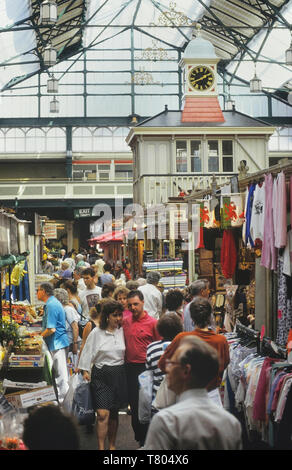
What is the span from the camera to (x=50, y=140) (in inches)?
1364


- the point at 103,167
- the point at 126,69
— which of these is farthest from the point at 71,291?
the point at 126,69

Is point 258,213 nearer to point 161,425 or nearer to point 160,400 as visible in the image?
point 160,400

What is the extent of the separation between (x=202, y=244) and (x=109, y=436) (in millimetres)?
4578

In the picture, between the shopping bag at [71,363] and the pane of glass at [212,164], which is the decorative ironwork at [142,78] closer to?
the pane of glass at [212,164]

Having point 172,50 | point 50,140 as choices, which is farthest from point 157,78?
point 50,140

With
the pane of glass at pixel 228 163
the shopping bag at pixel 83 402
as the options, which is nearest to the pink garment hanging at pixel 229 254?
the shopping bag at pixel 83 402

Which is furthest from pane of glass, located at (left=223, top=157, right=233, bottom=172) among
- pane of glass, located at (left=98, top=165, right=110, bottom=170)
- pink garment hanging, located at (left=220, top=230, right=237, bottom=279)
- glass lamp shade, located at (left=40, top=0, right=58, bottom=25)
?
pane of glass, located at (left=98, top=165, right=110, bottom=170)

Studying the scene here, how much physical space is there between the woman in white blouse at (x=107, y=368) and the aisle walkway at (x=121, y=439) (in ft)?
0.91

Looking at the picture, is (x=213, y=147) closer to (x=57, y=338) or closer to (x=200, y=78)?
(x=200, y=78)

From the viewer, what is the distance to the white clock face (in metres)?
21.4

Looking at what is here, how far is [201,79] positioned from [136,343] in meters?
17.2

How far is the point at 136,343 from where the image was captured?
5.62 meters

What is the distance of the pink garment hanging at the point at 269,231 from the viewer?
5.96 meters

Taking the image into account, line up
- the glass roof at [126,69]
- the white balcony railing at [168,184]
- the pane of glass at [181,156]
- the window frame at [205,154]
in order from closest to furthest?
the white balcony railing at [168,184] < the window frame at [205,154] < the pane of glass at [181,156] < the glass roof at [126,69]
